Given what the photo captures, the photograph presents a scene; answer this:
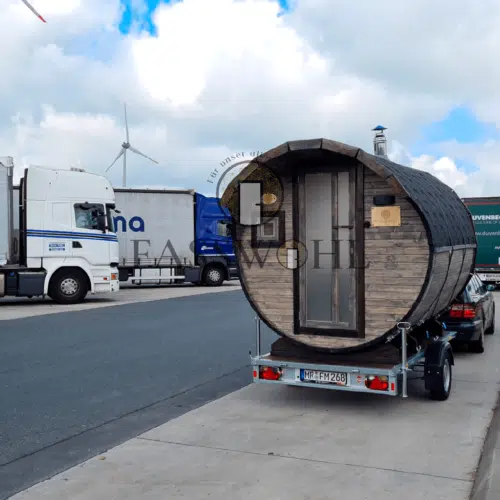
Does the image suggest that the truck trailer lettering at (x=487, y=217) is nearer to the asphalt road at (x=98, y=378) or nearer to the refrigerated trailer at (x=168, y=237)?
the refrigerated trailer at (x=168, y=237)

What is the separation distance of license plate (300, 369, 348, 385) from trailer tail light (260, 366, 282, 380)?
0.27 metres

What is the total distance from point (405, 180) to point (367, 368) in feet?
6.63

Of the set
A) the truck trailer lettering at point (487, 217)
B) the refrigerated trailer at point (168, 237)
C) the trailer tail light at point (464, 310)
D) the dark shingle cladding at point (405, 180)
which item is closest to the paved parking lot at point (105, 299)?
the refrigerated trailer at point (168, 237)

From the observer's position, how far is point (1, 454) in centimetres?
→ 569

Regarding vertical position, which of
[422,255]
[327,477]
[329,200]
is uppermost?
[329,200]

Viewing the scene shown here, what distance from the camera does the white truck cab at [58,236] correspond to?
58.6ft

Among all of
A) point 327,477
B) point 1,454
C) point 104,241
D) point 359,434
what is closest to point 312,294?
point 359,434

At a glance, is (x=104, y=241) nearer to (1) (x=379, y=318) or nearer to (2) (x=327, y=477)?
(1) (x=379, y=318)

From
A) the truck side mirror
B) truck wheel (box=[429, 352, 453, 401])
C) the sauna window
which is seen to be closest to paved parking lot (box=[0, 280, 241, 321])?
the truck side mirror

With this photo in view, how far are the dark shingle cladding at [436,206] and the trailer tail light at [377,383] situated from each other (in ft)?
4.81

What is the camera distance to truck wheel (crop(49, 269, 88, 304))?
1878cm

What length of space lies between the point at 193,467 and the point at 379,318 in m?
2.73

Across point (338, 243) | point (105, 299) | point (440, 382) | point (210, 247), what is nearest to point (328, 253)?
point (338, 243)

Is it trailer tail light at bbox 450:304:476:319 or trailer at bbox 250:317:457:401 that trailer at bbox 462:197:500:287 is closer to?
trailer tail light at bbox 450:304:476:319
